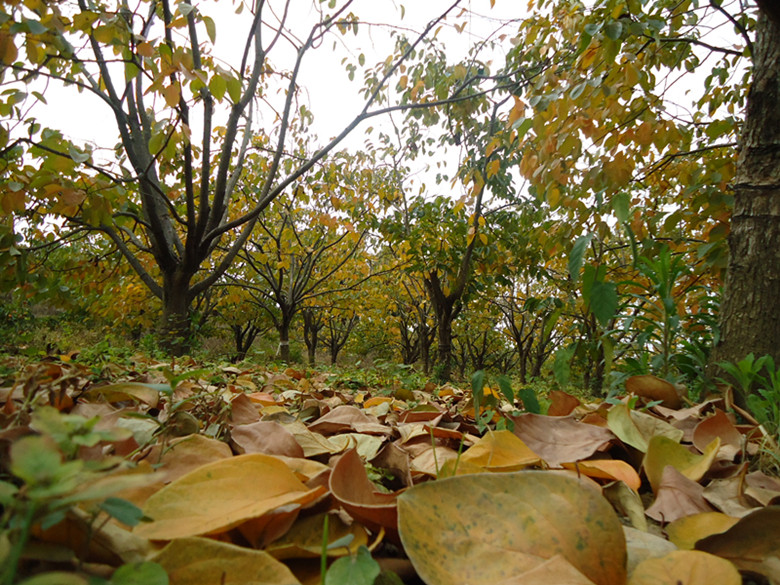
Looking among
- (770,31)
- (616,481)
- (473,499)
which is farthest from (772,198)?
(473,499)

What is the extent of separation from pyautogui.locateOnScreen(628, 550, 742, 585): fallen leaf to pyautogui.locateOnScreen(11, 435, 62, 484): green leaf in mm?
518

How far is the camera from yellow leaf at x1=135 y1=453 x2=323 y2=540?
447mm

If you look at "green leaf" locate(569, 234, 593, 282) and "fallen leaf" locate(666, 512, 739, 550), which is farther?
"green leaf" locate(569, 234, 593, 282)

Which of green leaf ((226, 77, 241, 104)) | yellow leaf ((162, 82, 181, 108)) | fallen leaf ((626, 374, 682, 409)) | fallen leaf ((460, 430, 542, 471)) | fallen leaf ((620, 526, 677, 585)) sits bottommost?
fallen leaf ((620, 526, 677, 585))

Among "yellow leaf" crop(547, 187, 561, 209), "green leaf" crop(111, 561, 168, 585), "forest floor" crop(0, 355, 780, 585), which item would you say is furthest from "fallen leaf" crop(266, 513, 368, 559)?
"yellow leaf" crop(547, 187, 561, 209)

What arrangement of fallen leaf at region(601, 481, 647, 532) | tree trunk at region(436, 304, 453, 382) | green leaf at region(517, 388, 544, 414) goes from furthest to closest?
tree trunk at region(436, 304, 453, 382) < green leaf at region(517, 388, 544, 414) < fallen leaf at region(601, 481, 647, 532)

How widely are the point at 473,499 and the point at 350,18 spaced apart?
386 cm

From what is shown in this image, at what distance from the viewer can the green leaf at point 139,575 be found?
0.34m

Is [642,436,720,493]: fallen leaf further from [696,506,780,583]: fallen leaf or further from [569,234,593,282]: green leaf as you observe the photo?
[569,234,593,282]: green leaf

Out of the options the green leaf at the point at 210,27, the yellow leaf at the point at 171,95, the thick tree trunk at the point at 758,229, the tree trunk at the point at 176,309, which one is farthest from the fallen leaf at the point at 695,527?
the tree trunk at the point at 176,309

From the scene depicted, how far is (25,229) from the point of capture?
4.68m

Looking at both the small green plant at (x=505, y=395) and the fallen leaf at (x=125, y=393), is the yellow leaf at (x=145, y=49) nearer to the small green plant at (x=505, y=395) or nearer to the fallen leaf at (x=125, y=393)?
the fallen leaf at (x=125, y=393)

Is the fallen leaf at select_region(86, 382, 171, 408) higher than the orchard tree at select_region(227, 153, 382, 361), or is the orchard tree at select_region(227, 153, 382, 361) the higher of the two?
the orchard tree at select_region(227, 153, 382, 361)

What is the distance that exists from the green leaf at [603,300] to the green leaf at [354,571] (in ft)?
2.14
